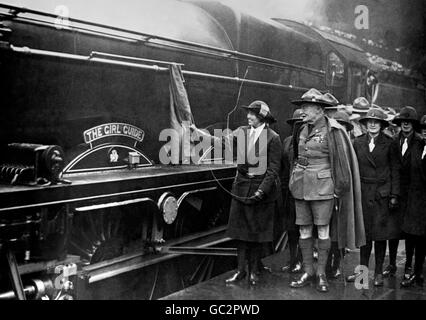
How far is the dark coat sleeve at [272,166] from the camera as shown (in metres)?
3.75

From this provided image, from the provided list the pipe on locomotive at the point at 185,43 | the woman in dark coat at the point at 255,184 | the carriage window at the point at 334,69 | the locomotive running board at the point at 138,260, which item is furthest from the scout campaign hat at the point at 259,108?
the carriage window at the point at 334,69

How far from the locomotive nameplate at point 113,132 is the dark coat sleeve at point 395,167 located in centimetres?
205

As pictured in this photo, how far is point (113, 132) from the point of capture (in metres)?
3.50

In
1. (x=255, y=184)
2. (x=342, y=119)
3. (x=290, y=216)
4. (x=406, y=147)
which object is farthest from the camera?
(x=342, y=119)

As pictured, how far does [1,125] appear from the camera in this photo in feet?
9.39

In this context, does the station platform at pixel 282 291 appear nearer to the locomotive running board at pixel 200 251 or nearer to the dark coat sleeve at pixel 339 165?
the locomotive running board at pixel 200 251

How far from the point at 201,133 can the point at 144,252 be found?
3.81 ft

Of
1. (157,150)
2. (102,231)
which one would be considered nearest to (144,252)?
(102,231)

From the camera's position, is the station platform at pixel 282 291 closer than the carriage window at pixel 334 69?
Yes

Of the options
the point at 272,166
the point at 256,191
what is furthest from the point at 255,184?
the point at 272,166

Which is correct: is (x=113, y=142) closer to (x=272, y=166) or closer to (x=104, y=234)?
(x=104, y=234)

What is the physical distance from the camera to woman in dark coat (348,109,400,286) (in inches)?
→ 156

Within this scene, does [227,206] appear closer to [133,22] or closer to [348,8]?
[133,22]

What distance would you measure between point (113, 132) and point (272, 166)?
1.25 m
